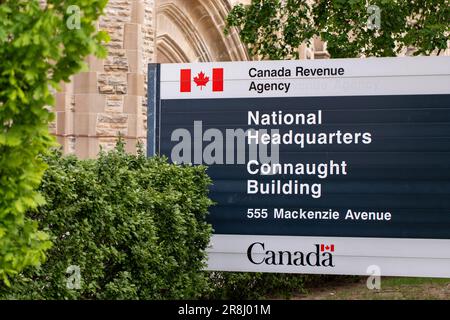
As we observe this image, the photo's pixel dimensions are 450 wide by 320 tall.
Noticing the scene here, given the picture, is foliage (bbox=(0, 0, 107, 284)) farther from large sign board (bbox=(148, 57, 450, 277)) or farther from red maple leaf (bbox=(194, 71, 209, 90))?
red maple leaf (bbox=(194, 71, 209, 90))

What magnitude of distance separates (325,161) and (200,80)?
1529 mm

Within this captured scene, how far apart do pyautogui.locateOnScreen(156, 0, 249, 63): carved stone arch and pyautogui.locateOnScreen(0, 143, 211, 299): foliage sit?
9155 millimetres

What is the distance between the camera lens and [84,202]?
8.49 metres

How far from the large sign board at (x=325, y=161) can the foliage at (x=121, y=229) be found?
0.38 metres

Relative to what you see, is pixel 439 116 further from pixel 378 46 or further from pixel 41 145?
pixel 41 145

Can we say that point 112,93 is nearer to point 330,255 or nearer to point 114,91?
point 114,91

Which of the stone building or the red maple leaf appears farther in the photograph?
the stone building

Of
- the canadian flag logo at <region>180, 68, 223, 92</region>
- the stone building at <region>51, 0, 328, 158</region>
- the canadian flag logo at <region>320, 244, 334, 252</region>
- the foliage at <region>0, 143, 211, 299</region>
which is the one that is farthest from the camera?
the stone building at <region>51, 0, 328, 158</region>

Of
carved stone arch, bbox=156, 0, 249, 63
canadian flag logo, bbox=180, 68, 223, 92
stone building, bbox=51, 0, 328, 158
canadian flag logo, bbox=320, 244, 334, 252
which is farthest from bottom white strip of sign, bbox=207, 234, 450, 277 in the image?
carved stone arch, bbox=156, 0, 249, 63

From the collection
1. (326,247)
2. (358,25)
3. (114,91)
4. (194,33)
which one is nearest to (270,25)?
(358,25)

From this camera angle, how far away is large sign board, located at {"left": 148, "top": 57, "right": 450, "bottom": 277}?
35.5 ft

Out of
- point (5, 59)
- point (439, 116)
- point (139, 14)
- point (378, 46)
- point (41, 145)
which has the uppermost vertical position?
point (139, 14)
